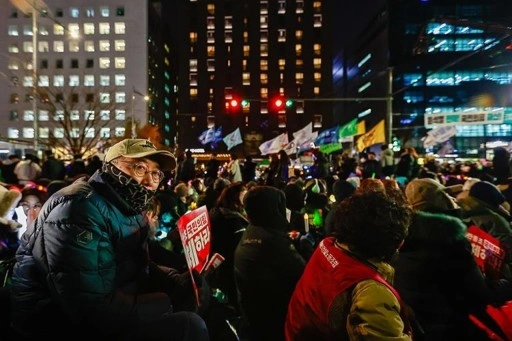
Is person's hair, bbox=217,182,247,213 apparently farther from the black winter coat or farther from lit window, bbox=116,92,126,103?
lit window, bbox=116,92,126,103

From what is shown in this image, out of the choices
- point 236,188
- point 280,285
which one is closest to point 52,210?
point 280,285

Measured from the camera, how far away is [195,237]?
380cm

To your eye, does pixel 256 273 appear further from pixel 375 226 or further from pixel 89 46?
pixel 89 46

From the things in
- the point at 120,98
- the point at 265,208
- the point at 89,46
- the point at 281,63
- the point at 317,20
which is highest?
the point at 317,20

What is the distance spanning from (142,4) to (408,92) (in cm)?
5735

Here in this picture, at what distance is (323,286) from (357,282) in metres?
0.20

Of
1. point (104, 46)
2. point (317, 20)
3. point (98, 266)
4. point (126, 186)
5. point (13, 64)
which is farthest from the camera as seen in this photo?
point (317, 20)

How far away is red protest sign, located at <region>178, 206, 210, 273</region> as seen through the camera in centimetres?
345

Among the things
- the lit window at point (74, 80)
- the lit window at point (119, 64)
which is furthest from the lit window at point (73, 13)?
the lit window at point (74, 80)

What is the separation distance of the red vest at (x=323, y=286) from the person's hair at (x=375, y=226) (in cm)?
9

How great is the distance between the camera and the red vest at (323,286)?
7.32ft

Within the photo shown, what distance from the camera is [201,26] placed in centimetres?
11962

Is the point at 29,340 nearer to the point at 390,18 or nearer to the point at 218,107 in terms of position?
the point at 390,18

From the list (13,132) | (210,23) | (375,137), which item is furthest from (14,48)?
(375,137)
